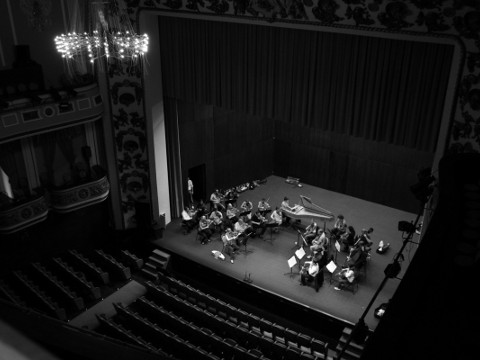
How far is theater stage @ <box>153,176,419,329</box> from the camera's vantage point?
9602 millimetres

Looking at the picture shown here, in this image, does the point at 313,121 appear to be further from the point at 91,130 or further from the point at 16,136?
the point at 16,136

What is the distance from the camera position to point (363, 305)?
31.1ft

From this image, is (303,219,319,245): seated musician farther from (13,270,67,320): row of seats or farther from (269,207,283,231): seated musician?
(13,270,67,320): row of seats

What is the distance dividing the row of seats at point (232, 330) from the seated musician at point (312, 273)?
1.56 meters

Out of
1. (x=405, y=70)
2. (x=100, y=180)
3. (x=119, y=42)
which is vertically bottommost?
(x=100, y=180)

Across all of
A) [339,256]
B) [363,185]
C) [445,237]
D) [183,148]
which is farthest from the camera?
[363,185]

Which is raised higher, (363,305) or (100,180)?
(100,180)

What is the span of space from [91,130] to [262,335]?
6.46 meters

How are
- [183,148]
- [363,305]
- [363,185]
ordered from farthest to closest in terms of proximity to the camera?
[363,185] → [183,148] → [363,305]

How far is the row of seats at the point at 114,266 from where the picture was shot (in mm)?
10977

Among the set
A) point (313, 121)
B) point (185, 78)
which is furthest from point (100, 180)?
point (313, 121)

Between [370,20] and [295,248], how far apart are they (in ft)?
18.6

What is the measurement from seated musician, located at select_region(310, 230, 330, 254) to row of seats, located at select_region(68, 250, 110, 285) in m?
4.80

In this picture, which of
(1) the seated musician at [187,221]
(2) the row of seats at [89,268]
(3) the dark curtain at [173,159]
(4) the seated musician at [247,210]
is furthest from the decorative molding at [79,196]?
(4) the seated musician at [247,210]
